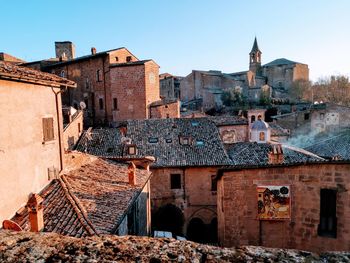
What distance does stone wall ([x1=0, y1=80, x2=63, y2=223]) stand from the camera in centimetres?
779

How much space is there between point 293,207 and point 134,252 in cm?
899

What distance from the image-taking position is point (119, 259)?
Result: 1990 mm

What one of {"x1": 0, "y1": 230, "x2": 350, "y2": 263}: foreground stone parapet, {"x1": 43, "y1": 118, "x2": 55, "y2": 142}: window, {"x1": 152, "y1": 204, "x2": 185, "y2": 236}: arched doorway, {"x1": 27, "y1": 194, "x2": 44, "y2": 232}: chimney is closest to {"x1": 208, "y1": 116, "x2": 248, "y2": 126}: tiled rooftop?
{"x1": 152, "y1": 204, "x2": 185, "y2": 236}: arched doorway

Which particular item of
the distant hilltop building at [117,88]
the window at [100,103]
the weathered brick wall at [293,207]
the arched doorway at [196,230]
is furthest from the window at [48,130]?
the window at [100,103]

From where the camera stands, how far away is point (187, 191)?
21.6 meters

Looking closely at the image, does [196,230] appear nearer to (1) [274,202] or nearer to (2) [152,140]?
(2) [152,140]

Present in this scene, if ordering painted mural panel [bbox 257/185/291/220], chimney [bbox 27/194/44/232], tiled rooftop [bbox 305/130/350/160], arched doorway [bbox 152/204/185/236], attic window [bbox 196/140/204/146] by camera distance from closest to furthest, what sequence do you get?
chimney [bbox 27/194/44/232] → painted mural panel [bbox 257/185/291/220] → arched doorway [bbox 152/204/185/236] → attic window [bbox 196/140/204/146] → tiled rooftop [bbox 305/130/350/160]

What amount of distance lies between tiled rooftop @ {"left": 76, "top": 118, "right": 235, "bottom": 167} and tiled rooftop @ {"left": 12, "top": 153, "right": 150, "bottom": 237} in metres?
8.34

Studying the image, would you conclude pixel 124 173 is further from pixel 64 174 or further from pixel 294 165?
pixel 294 165

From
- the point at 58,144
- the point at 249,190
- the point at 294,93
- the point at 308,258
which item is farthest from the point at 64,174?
the point at 294,93

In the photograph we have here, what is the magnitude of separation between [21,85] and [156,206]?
1517cm

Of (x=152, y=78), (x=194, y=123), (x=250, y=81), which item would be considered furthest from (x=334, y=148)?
(x=250, y=81)

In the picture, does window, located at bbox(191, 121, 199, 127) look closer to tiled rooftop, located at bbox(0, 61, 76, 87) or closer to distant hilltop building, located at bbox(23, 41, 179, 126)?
distant hilltop building, located at bbox(23, 41, 179, 126)

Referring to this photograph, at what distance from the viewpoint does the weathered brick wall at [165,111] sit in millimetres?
35031
